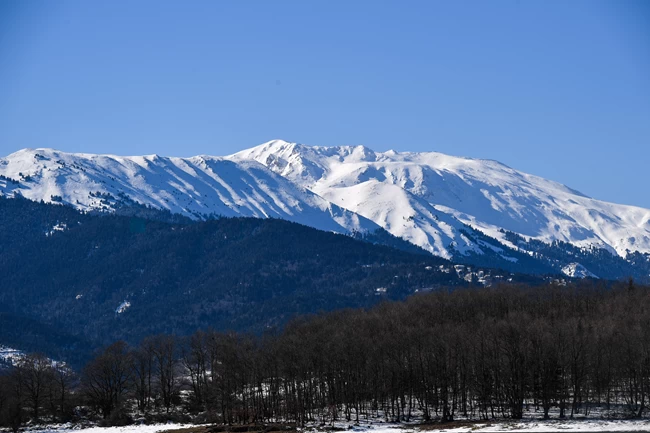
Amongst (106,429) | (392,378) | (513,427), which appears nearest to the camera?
(513,427)

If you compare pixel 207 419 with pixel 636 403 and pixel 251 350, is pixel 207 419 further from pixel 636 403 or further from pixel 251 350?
pixel 636 403

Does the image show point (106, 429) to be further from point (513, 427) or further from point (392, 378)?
point (513, 427)

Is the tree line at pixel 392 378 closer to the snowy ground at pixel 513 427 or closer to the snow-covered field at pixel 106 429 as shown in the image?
the snow-covered field at pixel 106 429

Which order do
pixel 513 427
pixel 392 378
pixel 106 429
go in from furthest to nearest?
pixel 392 378, pixel 106 429, pixel 513 427

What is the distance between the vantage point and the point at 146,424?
152m

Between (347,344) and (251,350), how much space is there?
60.7 ft

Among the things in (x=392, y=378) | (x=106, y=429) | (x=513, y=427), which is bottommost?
(x=513, y=427)

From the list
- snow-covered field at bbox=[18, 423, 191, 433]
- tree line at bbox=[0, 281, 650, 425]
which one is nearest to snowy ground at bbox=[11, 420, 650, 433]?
snow-covered field at bbox=[18, 423, 191, 433]

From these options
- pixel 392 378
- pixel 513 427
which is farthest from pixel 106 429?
pixel 513 427

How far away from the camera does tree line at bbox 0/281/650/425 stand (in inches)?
5704

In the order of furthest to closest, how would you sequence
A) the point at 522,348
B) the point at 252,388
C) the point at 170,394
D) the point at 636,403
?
the point at 170,394 < the point at 252,388 < the point at 522,348 < the point at 636,403

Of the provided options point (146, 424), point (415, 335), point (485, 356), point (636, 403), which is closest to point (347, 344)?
point (415, 335)

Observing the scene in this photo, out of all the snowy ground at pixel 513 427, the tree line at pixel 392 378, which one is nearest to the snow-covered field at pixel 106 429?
the snowy ground at pixel 513 427

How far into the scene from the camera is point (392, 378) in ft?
503
